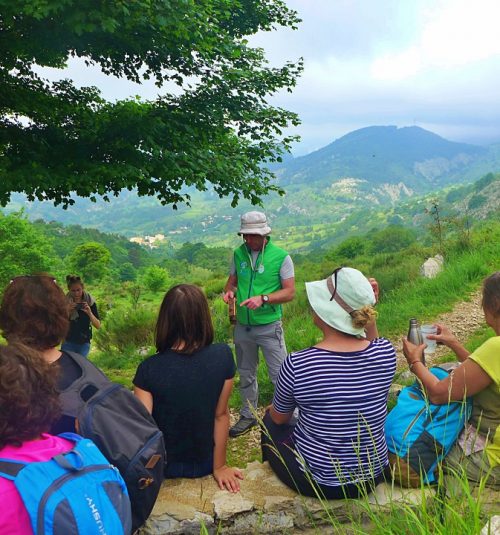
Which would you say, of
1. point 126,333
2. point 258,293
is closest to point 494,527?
point 258,293

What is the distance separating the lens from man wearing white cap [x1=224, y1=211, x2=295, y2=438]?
422 centimetres

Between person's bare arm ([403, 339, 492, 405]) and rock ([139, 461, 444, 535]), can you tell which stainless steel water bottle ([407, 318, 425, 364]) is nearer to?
person's bare arm ([403, 339, 492, 405])

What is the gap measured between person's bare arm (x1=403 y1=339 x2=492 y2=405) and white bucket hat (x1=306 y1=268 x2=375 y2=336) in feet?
1.51

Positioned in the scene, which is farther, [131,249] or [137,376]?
[131,249]

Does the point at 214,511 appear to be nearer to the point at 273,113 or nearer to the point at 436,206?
the point at 273,113

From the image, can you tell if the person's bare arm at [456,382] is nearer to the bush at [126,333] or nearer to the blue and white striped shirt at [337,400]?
the blue and white striped shirt at [337,400]

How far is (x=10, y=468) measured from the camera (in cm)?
150

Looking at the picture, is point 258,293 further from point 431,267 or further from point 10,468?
point 431,267

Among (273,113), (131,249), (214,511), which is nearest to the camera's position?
(214,511)

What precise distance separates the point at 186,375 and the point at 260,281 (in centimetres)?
172

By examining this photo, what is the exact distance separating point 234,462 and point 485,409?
2.13m

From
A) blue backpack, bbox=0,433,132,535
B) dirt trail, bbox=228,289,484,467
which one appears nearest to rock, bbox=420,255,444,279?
dirt trail, bbox=228,289,484,467

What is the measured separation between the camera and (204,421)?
282cm

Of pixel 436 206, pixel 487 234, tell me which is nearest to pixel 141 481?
pixel 436 206
